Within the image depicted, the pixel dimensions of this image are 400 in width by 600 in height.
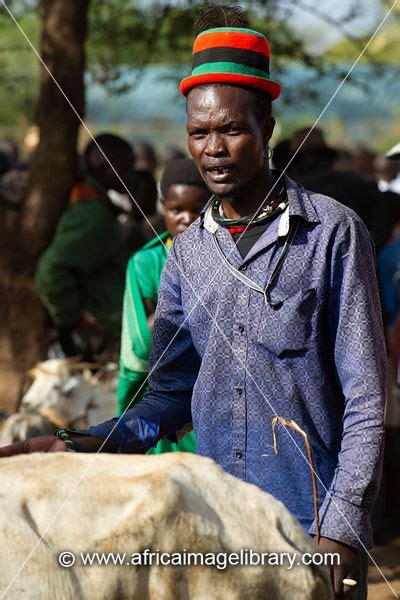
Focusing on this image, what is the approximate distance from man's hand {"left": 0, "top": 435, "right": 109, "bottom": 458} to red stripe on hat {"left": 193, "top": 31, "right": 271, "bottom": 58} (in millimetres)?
984

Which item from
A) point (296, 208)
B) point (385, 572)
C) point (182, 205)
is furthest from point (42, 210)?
point (296, 208)

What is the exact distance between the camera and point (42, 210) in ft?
27.2

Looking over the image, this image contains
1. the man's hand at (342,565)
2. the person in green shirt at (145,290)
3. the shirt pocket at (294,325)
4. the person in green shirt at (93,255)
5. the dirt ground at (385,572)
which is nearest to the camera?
the man's hand at (342,565)

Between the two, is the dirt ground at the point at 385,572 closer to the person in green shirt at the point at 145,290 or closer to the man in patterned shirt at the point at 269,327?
the person in green shirt at the point at 145,290

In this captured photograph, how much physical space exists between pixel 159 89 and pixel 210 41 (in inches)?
646

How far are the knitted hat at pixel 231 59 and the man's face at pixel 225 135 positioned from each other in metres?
0.03

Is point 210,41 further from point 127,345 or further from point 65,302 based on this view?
point 65,302

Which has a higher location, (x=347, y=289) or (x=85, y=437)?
(x=347, y=289)

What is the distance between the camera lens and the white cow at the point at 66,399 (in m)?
6.67

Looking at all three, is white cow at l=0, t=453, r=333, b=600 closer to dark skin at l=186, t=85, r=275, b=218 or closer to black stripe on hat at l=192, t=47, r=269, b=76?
dark skin at l=186, t=85, r=275, b=218

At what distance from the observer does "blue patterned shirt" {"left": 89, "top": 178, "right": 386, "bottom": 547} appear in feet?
8.13

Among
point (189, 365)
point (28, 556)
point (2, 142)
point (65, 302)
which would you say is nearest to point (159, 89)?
point (2, 142)

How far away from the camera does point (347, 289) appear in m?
2.54

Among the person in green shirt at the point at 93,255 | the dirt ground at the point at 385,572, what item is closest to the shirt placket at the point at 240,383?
the dirt ground at the point at 385,572
